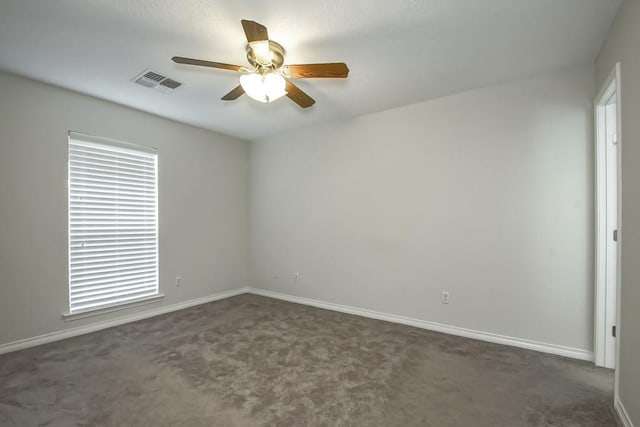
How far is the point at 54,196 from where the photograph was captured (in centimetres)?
288

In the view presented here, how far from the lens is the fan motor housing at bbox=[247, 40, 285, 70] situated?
6.66ft

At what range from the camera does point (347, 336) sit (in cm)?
296

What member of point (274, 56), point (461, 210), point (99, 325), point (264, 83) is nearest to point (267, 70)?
point (274, 56)

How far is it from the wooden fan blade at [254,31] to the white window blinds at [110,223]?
2.58m

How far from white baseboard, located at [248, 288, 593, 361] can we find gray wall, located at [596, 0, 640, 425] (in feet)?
2.74

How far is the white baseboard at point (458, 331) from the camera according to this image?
250 centimetres

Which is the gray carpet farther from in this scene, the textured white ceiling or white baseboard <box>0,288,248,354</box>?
the textured white ceiling

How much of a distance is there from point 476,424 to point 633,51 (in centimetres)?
233

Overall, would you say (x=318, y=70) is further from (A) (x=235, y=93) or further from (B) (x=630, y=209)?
(B) (x=630, y=209)

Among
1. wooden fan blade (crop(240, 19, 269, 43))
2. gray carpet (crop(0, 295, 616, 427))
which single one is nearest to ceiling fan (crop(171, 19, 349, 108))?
wooden fan blade (crop(240, 19, 269, 43))

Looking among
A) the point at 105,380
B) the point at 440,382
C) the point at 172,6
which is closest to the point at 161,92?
the point at 172,6

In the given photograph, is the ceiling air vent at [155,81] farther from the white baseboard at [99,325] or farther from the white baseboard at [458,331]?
the white baseboard at [458,331]

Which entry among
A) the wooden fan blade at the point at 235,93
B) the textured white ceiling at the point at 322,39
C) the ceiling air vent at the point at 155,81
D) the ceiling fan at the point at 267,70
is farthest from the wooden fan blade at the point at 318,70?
the ceiling air vent at the point at 155,81

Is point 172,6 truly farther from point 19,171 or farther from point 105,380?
point 105,380
